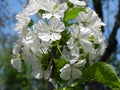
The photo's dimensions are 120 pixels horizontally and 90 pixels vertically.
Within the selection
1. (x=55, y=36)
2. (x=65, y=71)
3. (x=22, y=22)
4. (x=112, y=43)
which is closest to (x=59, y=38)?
(x=55, y=36)

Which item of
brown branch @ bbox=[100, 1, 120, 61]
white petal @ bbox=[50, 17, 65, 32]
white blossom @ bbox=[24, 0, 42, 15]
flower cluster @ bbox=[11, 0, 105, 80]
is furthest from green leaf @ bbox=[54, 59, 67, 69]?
brown branch @ bbox=[100, 1, 120, 61]

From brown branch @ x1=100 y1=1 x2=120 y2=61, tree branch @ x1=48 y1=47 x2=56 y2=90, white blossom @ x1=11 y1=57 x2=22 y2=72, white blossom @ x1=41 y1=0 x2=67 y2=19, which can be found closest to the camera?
tree branch @ x1=48 y1=47 x2=56 y2=90

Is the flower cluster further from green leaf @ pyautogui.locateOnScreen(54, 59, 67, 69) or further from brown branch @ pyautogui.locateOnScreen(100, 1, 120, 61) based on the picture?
brown branch @ pyautogui.locateOnScreen(100, 1, 120, 61)

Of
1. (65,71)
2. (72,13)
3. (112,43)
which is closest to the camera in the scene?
(65,71)

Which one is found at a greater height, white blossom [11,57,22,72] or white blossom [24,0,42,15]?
white blossom [24,0,42,15]

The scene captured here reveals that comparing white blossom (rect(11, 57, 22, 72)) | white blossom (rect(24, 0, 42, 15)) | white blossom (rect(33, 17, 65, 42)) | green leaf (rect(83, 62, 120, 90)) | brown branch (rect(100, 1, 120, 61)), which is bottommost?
brown branch (rect(100, 1, 120, 61))

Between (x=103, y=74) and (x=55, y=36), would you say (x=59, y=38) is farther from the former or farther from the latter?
(x=103, y=74)

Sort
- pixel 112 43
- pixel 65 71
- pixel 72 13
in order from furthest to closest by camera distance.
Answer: pixel 112 43, pixel 72 13, pixel 65 71

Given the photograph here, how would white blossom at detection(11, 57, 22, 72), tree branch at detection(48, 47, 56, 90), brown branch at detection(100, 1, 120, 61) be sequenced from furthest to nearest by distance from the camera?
brown branch at detection(100, 1, 120, 61) → white blossom at detection(11, 57, 22, 72) → tree branch at detection(48, 47, 56, 90)
